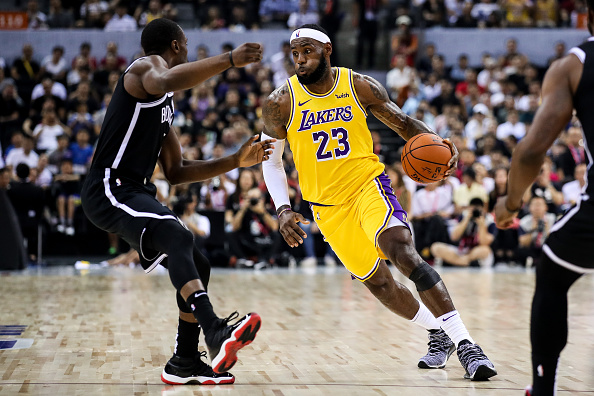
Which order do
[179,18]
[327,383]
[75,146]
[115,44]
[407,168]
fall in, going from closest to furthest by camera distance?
[327,383]
[407,168]
[75,146]
[115,44]
[179,18]

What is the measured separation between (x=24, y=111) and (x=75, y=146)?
2835 millimetres

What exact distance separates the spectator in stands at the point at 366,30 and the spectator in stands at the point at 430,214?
6.65 metres

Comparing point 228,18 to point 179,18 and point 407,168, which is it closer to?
point 179,18

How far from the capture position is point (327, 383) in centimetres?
473

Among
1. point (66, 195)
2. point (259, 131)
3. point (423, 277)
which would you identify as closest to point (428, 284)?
point (423, 277)

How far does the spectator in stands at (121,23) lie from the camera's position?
19.8m

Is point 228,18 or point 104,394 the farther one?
point 228,18

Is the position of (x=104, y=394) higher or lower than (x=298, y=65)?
lower

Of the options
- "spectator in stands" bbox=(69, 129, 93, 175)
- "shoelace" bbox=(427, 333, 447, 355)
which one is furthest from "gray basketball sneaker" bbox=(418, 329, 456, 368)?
"spectator in stands" bbox=(69, 129, 93, 175)

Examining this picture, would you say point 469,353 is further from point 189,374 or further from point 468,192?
point 468,192

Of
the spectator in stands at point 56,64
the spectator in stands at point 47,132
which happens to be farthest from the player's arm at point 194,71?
the spectator in stands at point 56,64

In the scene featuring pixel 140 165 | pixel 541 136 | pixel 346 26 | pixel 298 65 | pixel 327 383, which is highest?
pixel 346 26

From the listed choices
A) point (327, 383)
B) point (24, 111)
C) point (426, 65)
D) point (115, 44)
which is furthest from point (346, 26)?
point (327, 383)

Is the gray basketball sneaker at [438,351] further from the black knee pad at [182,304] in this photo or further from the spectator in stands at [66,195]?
the spectator in stands at [66,195]
